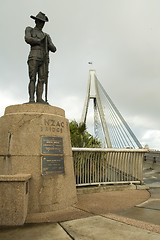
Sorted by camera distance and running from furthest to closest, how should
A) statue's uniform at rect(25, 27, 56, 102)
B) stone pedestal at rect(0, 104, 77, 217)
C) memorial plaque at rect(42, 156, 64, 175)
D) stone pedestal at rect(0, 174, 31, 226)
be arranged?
statue's uniform at rect(25, 27, 56, 102), memorial plaque at rect(42, 156, 64, 175), stone pedestal at rect(0, 104, 77, 217), stone pedestal at rect(0, 174, 31, 226)

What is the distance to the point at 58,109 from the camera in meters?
5.07

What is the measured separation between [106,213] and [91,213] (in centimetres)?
30

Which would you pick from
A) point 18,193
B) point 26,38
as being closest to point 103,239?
point 18,193

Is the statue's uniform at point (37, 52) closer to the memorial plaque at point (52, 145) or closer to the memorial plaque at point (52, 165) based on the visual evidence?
the memorial plaque at point (52, 145)

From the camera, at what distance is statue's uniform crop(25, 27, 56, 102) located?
5289mm

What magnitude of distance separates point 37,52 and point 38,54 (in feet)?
0.23

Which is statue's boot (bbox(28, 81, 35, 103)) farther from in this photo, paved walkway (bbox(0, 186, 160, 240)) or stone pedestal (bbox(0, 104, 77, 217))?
paved walkway (bbox(0, 186, 160, 240))

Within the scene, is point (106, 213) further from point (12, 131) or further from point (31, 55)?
point (31, 55)

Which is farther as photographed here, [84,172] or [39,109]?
[84,172]

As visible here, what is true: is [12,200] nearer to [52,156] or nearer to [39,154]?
[39,154]

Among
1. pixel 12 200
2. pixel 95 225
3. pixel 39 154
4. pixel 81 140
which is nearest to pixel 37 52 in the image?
pixel 39 154

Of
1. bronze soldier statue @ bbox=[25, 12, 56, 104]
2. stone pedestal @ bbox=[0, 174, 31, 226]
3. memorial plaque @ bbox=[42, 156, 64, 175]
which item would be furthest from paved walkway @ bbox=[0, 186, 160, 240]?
bronze soldier statue @ bbox=[25, 12, 56, 104]

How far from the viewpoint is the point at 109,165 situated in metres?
6.93

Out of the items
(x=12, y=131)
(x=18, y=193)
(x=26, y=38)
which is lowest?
(x=18, y=193)
